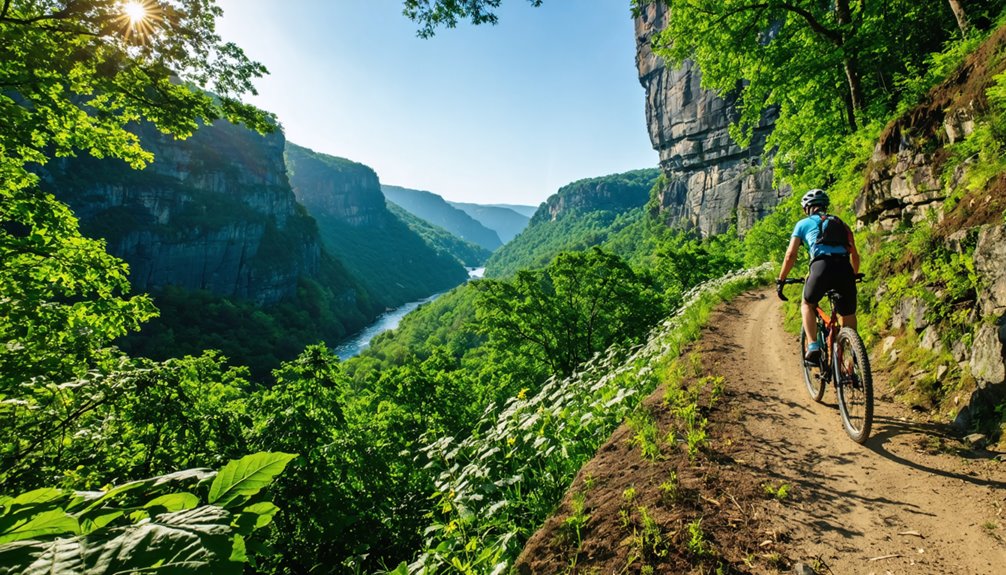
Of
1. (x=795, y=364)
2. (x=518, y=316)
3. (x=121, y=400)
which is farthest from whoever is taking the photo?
(x=518, y=316)

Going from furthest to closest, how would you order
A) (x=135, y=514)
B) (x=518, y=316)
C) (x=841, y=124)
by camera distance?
(x=518, y=316) → (x=841, y=124) → (x=135, y=514)

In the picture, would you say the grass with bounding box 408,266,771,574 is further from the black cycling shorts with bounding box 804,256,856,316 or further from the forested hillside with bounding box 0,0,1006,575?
the black cycling shorts with bounding box 804,256,856,316

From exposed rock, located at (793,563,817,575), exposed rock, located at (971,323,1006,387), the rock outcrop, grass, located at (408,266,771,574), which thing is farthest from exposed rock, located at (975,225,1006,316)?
exposed rock, located at (793,563,817,575)

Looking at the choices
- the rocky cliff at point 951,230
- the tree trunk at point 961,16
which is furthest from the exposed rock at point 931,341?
the tree trunk at point 961,16

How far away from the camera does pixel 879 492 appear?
331cm

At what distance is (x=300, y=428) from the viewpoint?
6703 millimetres

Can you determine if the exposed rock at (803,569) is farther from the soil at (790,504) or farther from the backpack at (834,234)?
the backpack at (834,234)

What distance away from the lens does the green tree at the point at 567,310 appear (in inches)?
998

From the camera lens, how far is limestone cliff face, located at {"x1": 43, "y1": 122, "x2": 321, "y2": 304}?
10062cm

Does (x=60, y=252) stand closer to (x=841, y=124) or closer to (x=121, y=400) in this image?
(x=121, y=400)

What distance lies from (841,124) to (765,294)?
536 centimetres

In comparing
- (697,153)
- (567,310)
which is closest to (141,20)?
(567,310)

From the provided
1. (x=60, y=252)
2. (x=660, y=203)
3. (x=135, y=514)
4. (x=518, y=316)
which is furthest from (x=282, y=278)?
(x=135, y=514)

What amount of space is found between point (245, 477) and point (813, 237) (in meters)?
5.52
